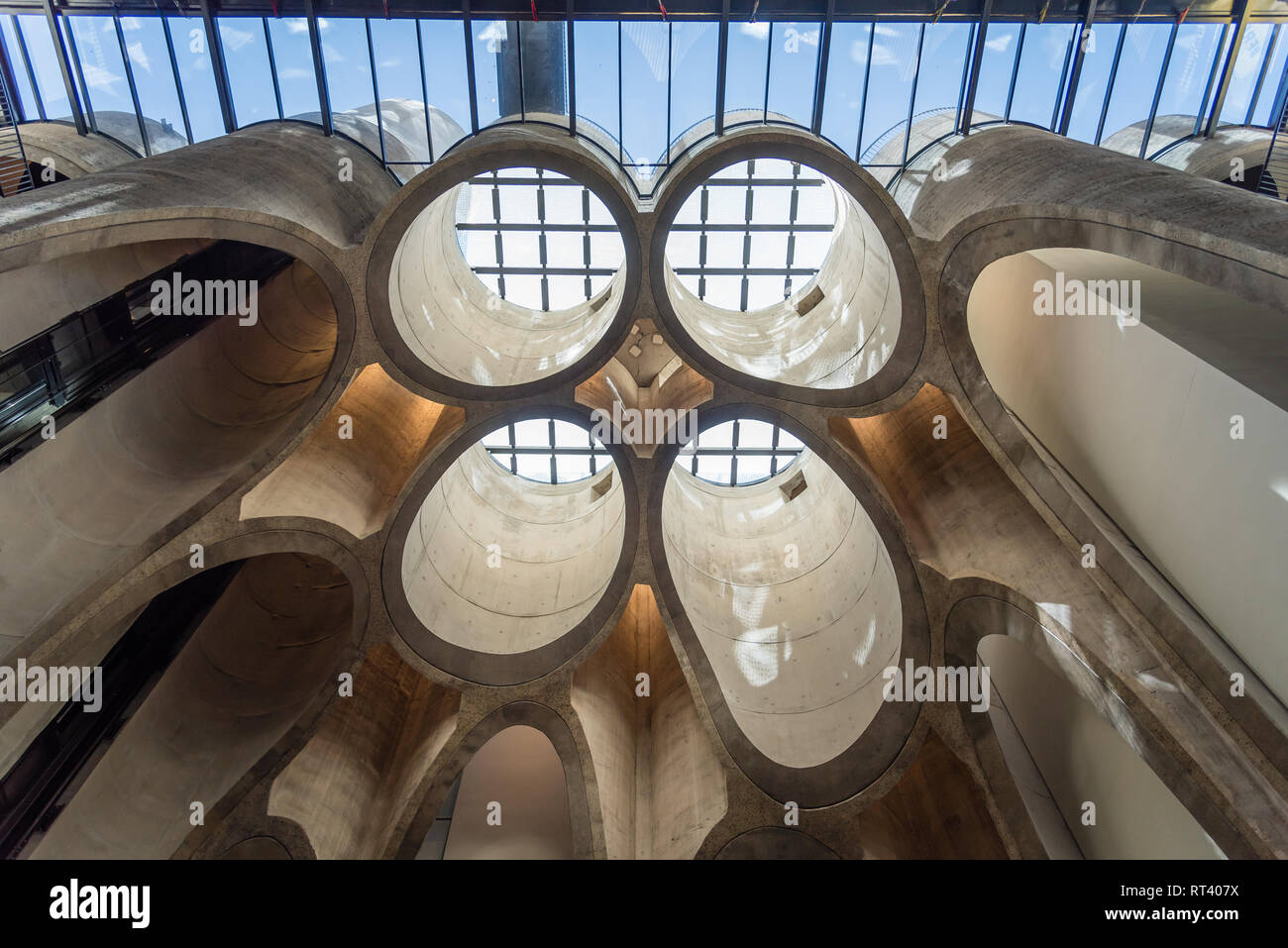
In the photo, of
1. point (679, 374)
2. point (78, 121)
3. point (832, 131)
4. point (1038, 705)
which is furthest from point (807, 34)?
point (78, 121)

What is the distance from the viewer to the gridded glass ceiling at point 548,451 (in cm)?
2234

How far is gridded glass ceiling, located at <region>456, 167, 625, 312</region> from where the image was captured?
2016 cm

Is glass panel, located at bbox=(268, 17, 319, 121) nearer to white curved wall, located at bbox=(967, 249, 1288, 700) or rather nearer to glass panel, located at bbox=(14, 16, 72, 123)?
glass panel, located at bbox=(14, 16, 72, 123)

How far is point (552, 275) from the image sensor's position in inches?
846

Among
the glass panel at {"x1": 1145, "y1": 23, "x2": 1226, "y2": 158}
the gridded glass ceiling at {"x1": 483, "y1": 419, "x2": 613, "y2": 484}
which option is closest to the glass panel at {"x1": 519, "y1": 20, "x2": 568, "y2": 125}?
Answer: the gridded glass ceiling at {"x1": 483, "y1": 419, "x2": 613, "y2": 484}

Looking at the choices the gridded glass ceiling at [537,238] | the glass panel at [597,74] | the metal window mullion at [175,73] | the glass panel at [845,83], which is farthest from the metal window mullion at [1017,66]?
the metal window mullion at [175,73]

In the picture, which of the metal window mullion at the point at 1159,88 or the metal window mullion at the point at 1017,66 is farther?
the metal window mullion at the point at 1159,88

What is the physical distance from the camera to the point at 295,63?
15828mm

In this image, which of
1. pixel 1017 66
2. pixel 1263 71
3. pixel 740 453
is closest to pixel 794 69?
pixel 1017 66

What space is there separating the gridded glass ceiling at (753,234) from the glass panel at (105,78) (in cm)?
1255

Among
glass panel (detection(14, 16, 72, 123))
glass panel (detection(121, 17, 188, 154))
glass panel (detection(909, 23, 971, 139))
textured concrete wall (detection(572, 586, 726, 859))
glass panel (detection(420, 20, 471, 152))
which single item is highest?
glass panel (detection(14, 16, 72, 123))

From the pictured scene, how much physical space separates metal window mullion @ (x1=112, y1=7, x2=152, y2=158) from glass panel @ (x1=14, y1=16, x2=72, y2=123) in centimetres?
162

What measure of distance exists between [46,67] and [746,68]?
15052mm

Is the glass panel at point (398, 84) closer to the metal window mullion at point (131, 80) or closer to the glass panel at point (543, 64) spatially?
the glass panel at point (543, 64)
